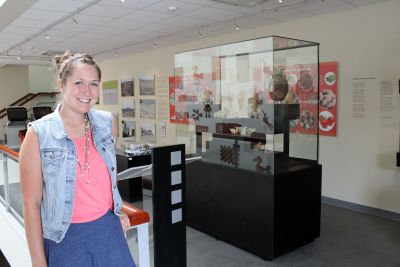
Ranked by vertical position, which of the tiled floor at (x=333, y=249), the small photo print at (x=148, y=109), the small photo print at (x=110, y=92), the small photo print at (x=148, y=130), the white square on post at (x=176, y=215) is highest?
the small photo print at (x=110, y=92)

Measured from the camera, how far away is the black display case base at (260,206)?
351cm

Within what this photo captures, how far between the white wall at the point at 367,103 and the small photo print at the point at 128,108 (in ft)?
16.2

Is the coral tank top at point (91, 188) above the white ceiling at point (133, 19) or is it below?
below

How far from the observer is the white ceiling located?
4590 mm

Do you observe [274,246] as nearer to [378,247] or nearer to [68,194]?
[378,247]

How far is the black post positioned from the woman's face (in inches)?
35.6

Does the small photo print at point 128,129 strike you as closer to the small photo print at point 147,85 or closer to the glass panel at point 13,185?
the small photo print at point 147,85

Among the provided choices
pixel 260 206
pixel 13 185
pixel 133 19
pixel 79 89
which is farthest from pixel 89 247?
pixel 133 19

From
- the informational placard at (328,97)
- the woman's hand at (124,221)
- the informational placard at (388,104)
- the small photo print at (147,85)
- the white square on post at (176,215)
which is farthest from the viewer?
the small photo print at (147,85)

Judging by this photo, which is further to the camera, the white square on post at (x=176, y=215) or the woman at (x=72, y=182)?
the white square on post at (x=176, y=215)

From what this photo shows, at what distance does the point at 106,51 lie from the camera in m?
8.79

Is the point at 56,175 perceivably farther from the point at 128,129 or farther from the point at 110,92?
the point at 110,92

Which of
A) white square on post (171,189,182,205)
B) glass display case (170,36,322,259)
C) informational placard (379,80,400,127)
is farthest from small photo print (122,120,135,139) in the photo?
white square on post (171,189,182,205)

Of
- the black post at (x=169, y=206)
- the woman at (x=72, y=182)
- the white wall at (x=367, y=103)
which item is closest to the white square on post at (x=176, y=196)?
the black post at (x=169, y=206)
